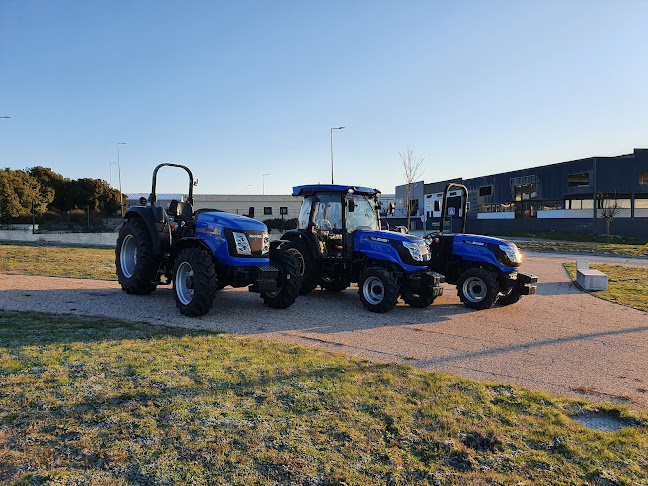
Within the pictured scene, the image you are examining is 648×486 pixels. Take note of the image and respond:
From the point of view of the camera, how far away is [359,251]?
993 cm

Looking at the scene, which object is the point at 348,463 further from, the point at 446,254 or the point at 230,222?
the point at 446,254

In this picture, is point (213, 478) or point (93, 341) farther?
point (93, 341)

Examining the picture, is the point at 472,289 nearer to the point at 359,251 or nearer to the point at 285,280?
the point at 359,251

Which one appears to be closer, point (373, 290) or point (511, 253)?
point (373, 290)

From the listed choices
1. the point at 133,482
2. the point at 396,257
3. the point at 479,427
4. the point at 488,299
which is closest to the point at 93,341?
the point at 133,482

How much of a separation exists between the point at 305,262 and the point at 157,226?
310 centimetres

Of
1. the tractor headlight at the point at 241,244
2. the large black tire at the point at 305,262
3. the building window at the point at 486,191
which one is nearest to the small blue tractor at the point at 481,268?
the large black tire at the point at 305,262

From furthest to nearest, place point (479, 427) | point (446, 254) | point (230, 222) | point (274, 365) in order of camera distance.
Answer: point (446, 254) < point (230, 222) < point (274, 365) < point (479, 427)

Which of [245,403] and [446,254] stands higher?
[446,254]

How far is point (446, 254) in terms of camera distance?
34.9 feet

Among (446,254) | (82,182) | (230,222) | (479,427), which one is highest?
(82,182)

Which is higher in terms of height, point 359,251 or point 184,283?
point 359,251

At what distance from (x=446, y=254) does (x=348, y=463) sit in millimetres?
7943

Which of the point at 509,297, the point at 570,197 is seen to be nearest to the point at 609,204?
the point at 570,197
